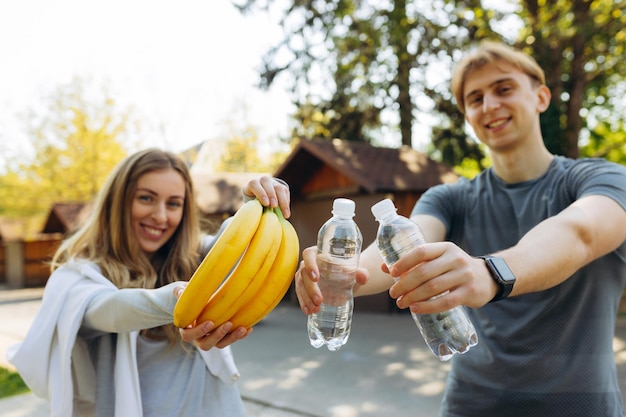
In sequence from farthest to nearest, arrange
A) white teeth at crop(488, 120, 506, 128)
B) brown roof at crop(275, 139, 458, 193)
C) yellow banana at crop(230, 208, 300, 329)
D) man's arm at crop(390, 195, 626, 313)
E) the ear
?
brown roof at crop(275, 139, 458, 193) < the ear < white teeth at crop(488, 120, 506, 128) < yellow banana at crop(230, 208, 300, 329) < man's arm at crop(390, 195, 626, 313)

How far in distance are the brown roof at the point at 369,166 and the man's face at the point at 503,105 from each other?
8988mm

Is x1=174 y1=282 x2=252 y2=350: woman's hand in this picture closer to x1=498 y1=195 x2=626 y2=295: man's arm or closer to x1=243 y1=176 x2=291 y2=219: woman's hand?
x1=243 y1=176 x2=291 y2=219: woman's hand

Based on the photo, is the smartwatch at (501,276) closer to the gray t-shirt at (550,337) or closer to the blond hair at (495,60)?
the gray t-shirt at (550,337)

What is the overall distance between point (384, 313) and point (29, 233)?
92.0ft

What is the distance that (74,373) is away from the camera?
2.12 metres

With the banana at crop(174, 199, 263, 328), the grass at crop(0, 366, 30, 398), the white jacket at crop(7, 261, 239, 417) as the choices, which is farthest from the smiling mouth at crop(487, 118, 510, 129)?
the grass at crop(0, 366, 30, 398)

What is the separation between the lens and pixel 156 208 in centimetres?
238

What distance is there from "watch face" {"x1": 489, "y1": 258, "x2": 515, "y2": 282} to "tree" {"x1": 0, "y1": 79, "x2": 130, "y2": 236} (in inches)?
921

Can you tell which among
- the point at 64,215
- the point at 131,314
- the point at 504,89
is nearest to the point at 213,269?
the point at 131,314

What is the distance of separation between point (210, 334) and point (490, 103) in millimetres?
1444

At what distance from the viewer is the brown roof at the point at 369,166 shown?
11.6 m

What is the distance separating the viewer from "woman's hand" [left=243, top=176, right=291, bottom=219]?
1.55 meters

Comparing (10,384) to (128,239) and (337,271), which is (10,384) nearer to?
(128,239)

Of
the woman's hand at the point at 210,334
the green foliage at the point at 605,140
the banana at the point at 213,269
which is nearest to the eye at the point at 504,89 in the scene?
the banana at the point at 213,269
